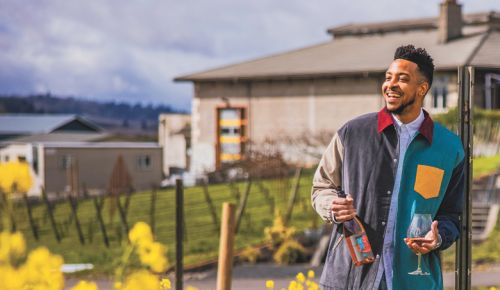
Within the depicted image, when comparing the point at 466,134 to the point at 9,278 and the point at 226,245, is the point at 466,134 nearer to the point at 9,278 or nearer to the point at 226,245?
the point at 226,245

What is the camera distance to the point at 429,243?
10.7 feet

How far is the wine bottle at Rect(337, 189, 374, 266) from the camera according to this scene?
3.34 m

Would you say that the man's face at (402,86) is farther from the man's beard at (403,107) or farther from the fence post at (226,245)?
the fence post at (226,245)

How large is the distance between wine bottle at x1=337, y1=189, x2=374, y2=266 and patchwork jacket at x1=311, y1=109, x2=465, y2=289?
1.8 inches

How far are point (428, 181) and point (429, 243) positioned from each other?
235mm

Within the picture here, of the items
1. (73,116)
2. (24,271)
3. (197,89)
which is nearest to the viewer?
(24,271)

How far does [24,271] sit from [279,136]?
1126 inches

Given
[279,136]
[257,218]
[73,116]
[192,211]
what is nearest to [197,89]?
[279,136]

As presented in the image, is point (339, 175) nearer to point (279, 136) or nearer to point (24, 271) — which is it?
point (24, 271)

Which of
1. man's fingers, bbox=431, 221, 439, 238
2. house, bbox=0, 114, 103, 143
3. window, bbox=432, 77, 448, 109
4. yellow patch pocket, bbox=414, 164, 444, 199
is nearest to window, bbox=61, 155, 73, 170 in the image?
window, bbox=432, 77, 448, 109

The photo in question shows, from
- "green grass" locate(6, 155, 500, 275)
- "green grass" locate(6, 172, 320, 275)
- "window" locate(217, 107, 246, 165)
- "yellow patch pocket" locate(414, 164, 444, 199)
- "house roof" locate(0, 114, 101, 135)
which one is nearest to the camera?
"yellow patch pocket" locate(414, 164, 444, 199)

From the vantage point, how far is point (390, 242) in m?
3.37

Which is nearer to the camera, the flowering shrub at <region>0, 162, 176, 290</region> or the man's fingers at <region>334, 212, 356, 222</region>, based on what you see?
the flowering shrub at <region>0, 162, 176, 290</region>

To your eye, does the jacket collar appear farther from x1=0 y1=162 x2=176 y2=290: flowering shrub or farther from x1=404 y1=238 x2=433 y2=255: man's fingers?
x1=0 y1=162 x2=176 y2=290: flowering shrub
